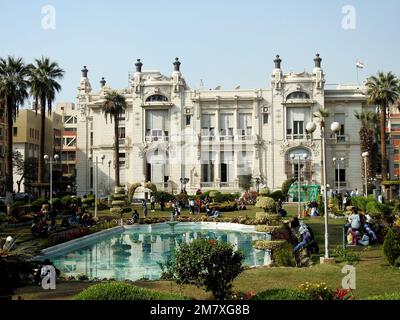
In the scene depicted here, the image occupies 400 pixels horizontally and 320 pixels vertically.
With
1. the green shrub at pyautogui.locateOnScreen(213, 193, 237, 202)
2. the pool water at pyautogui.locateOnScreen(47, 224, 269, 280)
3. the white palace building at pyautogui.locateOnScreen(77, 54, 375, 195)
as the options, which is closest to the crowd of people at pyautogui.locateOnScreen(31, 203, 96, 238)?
the pool water at pyautogui.locateOnScreen(47, 224, 269, 280)

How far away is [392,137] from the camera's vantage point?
72.2m

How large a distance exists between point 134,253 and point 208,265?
13547 mm

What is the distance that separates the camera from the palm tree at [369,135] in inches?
2269

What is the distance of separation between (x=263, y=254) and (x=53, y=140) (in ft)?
225

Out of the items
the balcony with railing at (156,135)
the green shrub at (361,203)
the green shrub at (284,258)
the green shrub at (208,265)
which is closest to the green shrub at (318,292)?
the green shrub at (208,265)

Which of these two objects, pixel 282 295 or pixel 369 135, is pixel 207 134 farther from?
pixel 282 295

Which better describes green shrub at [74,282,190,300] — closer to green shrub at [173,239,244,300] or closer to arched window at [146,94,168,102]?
green shrub at [173,239,244,300]

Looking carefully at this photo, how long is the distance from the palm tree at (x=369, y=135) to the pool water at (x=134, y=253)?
29867 millimetres

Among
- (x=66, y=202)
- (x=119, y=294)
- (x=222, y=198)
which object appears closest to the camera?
(x=119, y=294)

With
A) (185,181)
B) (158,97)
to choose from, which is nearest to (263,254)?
(185,181)

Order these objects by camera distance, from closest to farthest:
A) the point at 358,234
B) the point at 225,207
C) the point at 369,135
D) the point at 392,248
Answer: the point at 392,248
the point at 358,234
the point at 225,207
the point at 369,135

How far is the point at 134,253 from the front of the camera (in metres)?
24.2

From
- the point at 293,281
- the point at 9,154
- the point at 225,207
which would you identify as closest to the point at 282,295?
the point at 293,281

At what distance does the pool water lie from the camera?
19.2 m
